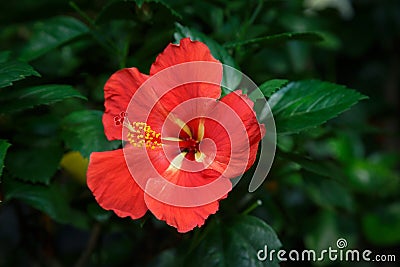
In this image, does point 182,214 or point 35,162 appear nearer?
point 182,214

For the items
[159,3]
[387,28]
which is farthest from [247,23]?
[387,28]

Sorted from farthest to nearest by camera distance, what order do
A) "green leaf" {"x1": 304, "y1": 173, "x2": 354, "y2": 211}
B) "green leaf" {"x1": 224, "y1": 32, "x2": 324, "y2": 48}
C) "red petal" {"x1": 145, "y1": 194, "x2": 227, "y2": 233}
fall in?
"green leaf" {"x1": 304, "y1": 173, "x2": 354, "y2": 211} < "green leaf" {"x1": 224, "y1": 32, "x2": 324, "y2": 48} < "red petal" {"x1": 145, "y1": 194, "x2": 227, "y2": 233}

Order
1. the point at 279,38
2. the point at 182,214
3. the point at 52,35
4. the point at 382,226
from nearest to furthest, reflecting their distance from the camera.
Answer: the point at 182,214 → the point at 279,38 → the point at 52,35 → the point at 382,226

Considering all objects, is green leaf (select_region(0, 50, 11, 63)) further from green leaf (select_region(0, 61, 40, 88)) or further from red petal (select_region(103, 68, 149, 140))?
red petal (select_region(103, 68, 149, 140))

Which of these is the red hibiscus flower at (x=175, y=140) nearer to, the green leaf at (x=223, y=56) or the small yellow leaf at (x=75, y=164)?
the green leaf at (x=223, y=56)

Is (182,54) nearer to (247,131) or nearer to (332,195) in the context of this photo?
(247,131)

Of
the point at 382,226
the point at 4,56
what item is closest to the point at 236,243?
the point at 4,56

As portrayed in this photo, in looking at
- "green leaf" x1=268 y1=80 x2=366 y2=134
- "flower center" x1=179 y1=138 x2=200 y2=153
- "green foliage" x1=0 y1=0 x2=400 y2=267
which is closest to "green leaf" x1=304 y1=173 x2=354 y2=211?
"green foliage" x1=0 y1=0 x2=400 y2=267

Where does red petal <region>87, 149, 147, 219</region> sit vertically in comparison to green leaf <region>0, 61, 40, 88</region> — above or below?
below
